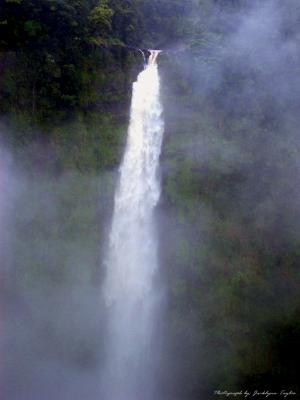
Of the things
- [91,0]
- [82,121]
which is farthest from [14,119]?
[91,0]

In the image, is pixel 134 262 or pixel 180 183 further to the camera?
pixel 180 183

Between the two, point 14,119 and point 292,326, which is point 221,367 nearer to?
point 292,326

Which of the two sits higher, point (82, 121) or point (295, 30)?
point (295, 30)

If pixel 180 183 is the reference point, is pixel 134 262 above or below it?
below
